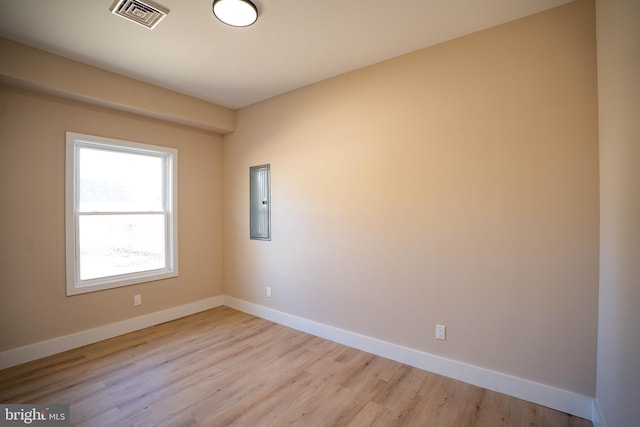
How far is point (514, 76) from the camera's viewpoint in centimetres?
210

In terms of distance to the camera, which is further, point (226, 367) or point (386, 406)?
point (226, 367)

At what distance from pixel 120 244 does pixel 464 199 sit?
143 inches


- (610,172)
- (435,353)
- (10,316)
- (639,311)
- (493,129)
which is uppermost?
(493,129)

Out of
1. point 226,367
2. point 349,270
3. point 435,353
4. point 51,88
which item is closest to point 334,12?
point 349,270

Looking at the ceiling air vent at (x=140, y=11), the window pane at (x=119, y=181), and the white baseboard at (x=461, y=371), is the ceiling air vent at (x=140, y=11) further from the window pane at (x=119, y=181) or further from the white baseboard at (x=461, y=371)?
the white baseboard at (x=461, y=371)

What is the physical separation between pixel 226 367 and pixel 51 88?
115 inches

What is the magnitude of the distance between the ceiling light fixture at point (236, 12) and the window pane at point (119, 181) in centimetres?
220

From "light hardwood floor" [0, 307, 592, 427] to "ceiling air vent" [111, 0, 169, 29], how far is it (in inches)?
108

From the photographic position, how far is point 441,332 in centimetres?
241

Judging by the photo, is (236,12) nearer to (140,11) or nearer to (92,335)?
(140,11)

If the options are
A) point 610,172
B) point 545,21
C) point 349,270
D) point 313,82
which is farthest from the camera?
point 313,82

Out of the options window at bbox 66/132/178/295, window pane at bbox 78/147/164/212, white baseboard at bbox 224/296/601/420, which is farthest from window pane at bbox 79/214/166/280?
white baseboard at bbox 224/296/601/420

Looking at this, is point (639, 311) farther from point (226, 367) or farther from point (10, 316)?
point (10, 316)

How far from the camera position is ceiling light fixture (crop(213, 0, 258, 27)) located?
191cm
